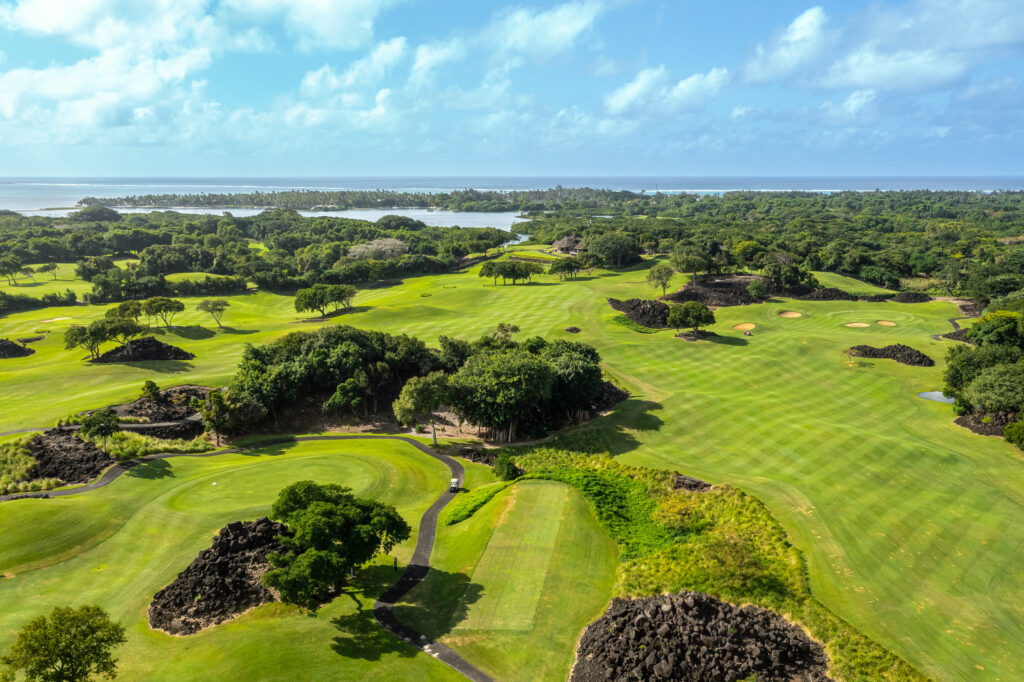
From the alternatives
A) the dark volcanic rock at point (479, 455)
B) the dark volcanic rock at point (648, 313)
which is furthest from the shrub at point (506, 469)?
the dark volcanic rock at point (648, 313)

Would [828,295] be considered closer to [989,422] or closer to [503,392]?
[989,422]

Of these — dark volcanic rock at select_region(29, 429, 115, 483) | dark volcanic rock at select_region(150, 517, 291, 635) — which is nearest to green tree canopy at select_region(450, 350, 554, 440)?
dark volcanic rock at select_region(150, 517, 291, 635)

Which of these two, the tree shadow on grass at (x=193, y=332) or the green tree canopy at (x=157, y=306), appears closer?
the green tree canopy at (x=157, y=306)

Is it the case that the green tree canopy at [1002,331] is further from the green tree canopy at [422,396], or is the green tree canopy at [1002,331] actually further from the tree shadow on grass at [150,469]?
the tree shadow on grass at [150,469]

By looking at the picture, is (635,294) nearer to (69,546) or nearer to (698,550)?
(698,550)

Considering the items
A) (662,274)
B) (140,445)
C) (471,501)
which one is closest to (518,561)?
(471,501)
